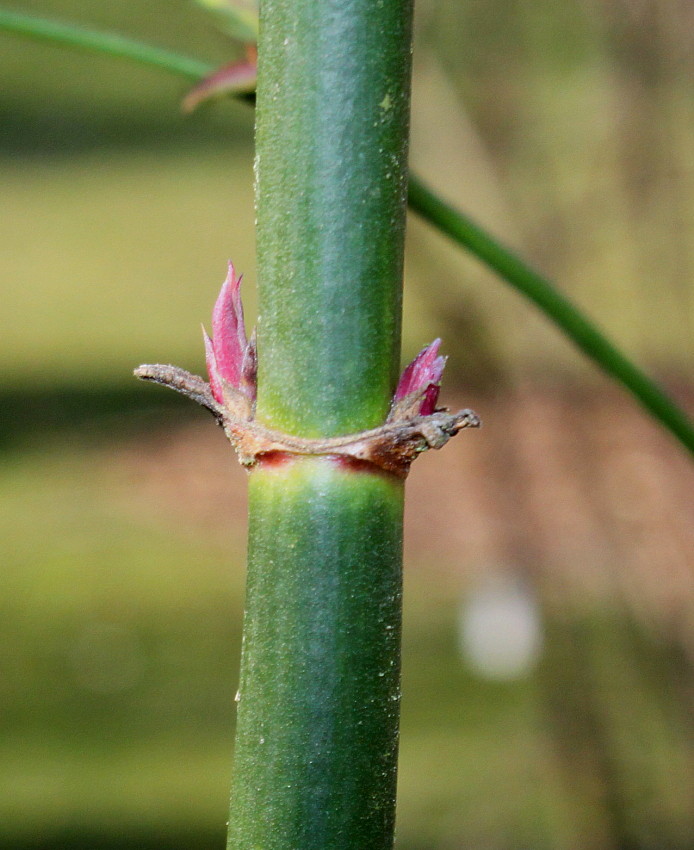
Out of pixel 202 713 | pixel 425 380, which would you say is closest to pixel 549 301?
pixel 425 380

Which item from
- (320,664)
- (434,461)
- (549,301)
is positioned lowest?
(320,664)

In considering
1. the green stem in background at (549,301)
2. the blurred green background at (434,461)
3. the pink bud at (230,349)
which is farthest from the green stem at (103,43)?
the blurred green background at (434,461)

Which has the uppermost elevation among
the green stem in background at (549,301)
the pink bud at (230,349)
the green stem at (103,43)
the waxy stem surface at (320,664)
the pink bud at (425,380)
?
the green stem at (103,43)

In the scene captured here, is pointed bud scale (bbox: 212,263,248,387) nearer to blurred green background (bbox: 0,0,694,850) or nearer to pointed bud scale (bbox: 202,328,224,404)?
pointed bud scale (bbox: 202,328,224,404)

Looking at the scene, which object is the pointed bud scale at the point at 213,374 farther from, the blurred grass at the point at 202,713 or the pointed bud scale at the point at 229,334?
the blurred grass at the point at 202,713

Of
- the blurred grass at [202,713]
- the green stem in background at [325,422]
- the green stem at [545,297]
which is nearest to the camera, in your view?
the green stem in background at [325,422]

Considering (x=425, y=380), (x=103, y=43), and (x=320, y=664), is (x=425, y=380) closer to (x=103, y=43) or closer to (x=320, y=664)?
(x=320, y=664)

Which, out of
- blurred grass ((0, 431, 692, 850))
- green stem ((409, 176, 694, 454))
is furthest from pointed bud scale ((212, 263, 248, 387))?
blurred grass ((0, 431, 692, 850))
